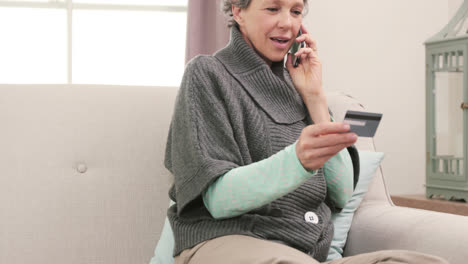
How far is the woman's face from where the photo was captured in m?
1.38

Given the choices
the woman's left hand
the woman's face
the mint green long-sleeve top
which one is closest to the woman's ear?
the woman's face

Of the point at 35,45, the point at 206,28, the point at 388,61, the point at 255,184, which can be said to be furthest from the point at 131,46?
the point at 255,184

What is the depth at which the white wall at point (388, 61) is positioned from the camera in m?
2.74

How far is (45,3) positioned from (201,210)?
212 centimetres

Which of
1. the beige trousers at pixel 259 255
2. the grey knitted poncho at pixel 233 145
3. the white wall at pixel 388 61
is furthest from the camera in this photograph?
the white wall at pixel 388 61

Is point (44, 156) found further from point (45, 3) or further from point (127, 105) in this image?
point (45, 3)

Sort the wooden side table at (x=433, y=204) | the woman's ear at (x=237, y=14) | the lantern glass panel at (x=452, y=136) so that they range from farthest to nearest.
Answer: the lantern glass panel at (x=452, y=136) → the wooden side table at (x=433, y=204) → the woman's ear at (x=237, y=14)

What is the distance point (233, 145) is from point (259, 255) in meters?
0.27

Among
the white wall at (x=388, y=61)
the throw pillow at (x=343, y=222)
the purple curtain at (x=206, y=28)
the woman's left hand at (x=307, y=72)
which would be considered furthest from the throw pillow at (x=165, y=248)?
the white wall at (x=388, y=61)

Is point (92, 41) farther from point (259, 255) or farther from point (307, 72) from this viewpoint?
point (259, 255)

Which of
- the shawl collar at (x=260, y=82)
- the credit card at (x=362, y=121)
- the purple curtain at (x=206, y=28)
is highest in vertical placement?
the purple curtain at (x=206, y=28)

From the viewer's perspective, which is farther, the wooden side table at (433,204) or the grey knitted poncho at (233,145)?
the wooden side table at (433,204)

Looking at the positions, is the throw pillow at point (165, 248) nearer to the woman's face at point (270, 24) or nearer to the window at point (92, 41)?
the woman's face at point (270, 24)

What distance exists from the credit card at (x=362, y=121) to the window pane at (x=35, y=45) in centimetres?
222
